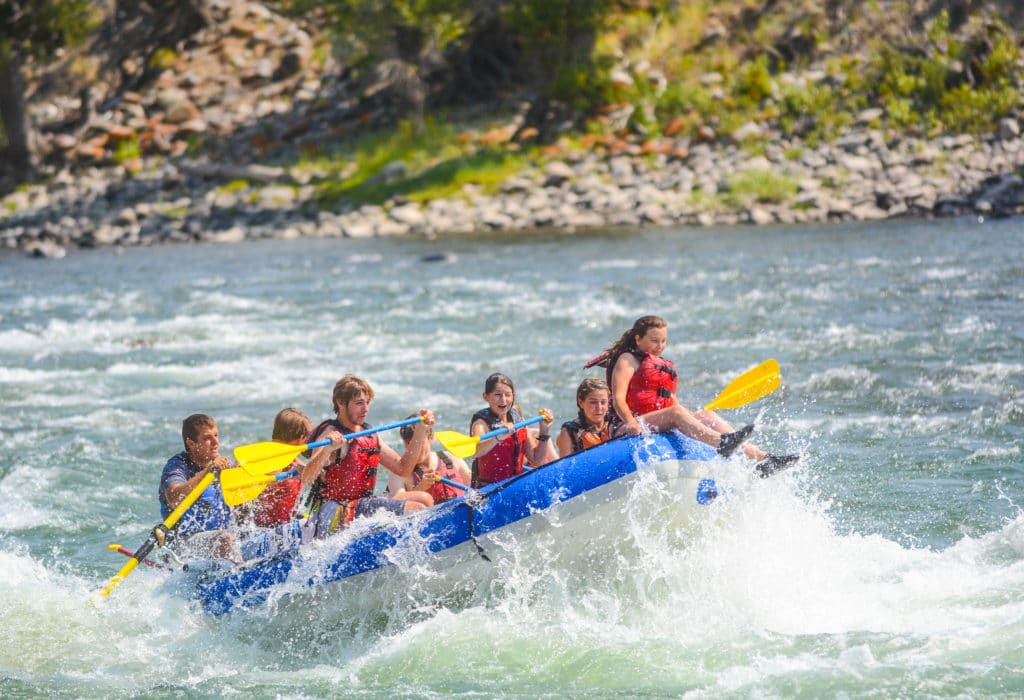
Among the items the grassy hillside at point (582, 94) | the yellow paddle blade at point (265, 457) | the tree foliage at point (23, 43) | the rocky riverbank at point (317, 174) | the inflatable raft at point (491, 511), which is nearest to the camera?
the inflatable raft at point (491, 511)

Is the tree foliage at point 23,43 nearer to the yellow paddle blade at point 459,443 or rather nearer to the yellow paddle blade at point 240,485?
the yellow paddle blade at point 459,443

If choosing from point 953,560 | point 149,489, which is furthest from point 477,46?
point 953,560

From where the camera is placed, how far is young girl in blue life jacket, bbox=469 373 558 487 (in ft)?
25.1

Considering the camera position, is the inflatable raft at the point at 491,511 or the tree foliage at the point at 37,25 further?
the tree foliage at the point at 37,25

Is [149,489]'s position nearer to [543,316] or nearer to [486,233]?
[543,316]

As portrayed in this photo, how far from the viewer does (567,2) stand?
98.8 ft

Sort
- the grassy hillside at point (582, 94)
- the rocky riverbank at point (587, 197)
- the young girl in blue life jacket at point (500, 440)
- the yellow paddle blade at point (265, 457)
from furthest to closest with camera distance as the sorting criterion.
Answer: the grassy hillside at point (582, 94) → the rocky riverbank at point (587, 197) → the young girl in blue life jacket at point (500, 440) → the yellow paddle blade at point (265, 457)

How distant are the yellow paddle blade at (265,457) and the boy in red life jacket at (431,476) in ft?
2.35

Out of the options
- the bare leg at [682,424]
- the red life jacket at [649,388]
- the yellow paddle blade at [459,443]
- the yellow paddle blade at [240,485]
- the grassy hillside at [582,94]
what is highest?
the grassy hillside at [582,94]

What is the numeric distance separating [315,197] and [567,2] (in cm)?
748

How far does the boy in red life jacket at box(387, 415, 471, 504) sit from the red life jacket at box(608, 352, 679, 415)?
1.17 metres

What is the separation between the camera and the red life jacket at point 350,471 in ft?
24.0

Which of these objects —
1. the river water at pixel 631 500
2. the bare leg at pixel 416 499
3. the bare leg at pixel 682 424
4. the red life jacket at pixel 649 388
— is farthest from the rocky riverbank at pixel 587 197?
the bare leg at pixel 416 499

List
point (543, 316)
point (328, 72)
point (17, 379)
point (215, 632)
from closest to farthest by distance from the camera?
point (215, 632), point (17, 379), point (543, 316), point (328, 72)
